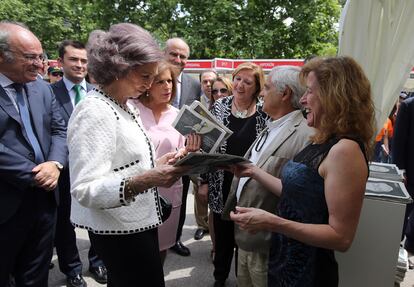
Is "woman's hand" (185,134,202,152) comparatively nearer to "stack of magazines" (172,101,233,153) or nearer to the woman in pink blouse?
"stack of magazines" (172,101,233,153)

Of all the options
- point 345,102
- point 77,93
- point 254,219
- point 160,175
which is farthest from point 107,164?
point 77,93

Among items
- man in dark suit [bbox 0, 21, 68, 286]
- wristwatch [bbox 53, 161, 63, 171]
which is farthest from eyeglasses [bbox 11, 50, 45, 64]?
wristwatch [bbox 53, 161, 63, 171]

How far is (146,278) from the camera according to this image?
5.52 feet

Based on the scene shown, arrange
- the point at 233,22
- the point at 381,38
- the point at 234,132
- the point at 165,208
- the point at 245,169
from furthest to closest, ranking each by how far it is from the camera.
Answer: the point at 233,22 → the point at 234,132 → the point at 381,38 → the point at 245,169 → the point at 165,208

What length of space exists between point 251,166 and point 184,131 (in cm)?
50

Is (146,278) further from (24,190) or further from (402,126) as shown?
(402,126)

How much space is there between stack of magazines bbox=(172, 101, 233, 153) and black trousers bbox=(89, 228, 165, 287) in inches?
30.5

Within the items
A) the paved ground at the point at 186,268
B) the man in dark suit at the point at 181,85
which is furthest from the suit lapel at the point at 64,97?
the paved ground at the point at 186,268

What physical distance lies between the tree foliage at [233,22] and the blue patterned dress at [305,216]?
18.3m

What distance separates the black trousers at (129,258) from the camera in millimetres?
1619

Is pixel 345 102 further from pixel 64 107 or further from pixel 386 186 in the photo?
pixel 64 107

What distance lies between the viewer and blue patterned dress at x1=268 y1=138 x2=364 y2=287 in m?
1.56

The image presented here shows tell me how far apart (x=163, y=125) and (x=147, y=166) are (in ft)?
3.84

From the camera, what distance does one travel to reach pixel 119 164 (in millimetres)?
1550
